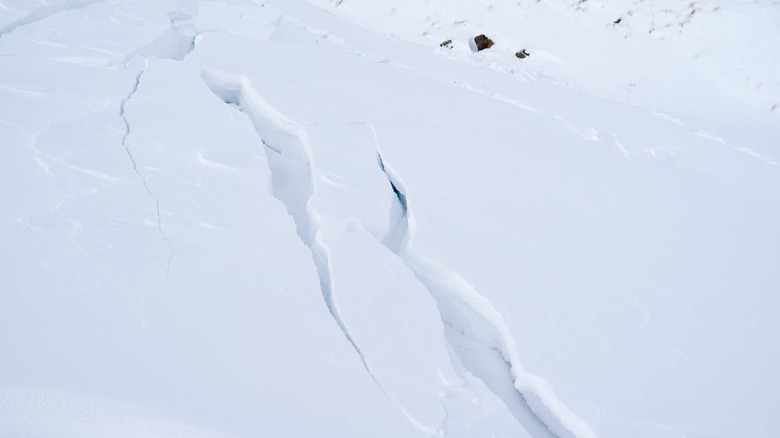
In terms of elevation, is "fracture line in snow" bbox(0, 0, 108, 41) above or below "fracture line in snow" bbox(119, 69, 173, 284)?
below

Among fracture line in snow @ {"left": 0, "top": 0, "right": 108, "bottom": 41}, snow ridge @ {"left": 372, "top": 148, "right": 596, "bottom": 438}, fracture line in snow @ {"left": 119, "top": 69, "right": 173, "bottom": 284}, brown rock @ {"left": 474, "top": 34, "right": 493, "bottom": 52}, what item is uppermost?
fracture line in snow @ {"left": 119, "top": 69, "right": 173, "bottom": 284}

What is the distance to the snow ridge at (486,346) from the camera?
1.58 metres

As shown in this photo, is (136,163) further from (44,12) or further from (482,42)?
(482,42)

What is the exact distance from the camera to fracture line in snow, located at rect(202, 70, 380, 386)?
1890 mm

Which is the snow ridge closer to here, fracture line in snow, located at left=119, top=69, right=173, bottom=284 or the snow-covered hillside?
the snow-covered hillside

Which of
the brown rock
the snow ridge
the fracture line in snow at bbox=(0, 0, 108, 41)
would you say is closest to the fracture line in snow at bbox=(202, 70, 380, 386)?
the snow ridge

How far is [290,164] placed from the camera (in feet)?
8.98

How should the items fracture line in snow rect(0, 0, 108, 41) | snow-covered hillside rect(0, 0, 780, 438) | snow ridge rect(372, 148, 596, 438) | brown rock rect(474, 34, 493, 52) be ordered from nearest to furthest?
1. snow-covered hillside rect(0, 0, 780, 438)
2. snow ridge rect(372, 148, 596, 438)
3. fracture line in snow rect(0, 0, 108, 41)
4. brown rock rect(474, 34, 493, 52)

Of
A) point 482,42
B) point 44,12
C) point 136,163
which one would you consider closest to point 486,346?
point 136,163

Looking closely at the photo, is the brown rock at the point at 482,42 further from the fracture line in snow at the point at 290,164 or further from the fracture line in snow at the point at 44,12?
the fracture line in snow at the point at 44,12

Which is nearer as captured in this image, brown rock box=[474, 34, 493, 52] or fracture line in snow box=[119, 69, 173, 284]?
fracture line in snow box=[119, 69, 173, 284]

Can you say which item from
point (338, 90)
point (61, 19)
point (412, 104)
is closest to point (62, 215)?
point (338, 90)

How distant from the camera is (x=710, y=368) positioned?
5.71 feet

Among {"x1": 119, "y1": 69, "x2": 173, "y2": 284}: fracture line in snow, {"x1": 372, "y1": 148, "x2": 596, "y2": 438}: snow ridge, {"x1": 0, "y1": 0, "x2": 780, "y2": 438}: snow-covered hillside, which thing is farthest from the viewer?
{"x1": 119, "y1": 69, "x2": 173, "y2": 284}: fracture line in snow
